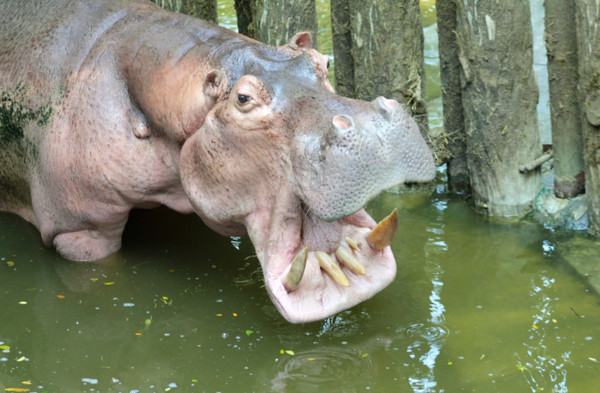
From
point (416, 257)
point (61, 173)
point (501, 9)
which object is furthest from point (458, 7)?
point (61, 173)

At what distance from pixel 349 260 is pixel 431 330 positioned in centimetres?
43

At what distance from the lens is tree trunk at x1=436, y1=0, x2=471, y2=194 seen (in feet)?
14.8

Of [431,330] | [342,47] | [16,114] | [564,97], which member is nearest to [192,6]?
[342,47]

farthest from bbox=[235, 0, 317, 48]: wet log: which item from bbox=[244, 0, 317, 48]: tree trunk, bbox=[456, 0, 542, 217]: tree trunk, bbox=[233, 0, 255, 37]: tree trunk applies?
bbox=[456, 0, 542, 217]: tree trunk

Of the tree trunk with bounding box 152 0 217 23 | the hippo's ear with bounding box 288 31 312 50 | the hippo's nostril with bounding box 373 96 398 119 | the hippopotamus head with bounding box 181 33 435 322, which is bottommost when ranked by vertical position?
the hippopotamus head with bounding box 181 33 435 322

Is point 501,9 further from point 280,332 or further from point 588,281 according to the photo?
point 280,332

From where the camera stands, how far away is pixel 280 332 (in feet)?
11.5

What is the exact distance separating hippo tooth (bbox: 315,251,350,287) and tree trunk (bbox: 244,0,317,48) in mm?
1653

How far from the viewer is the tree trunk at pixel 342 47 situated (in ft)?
15.7

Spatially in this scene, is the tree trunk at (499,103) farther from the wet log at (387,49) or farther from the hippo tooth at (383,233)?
the hippo tooth at (383,233)

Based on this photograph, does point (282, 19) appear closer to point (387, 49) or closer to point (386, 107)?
point (387, 49)

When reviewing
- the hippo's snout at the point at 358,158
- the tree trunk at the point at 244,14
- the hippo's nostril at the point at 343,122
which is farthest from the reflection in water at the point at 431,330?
the tree trunk at the point at 244,14

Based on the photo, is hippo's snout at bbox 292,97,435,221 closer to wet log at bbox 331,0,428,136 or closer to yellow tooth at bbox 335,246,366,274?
yellow tooth at bbox 335,246,366,274

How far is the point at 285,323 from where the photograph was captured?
3578 mm
